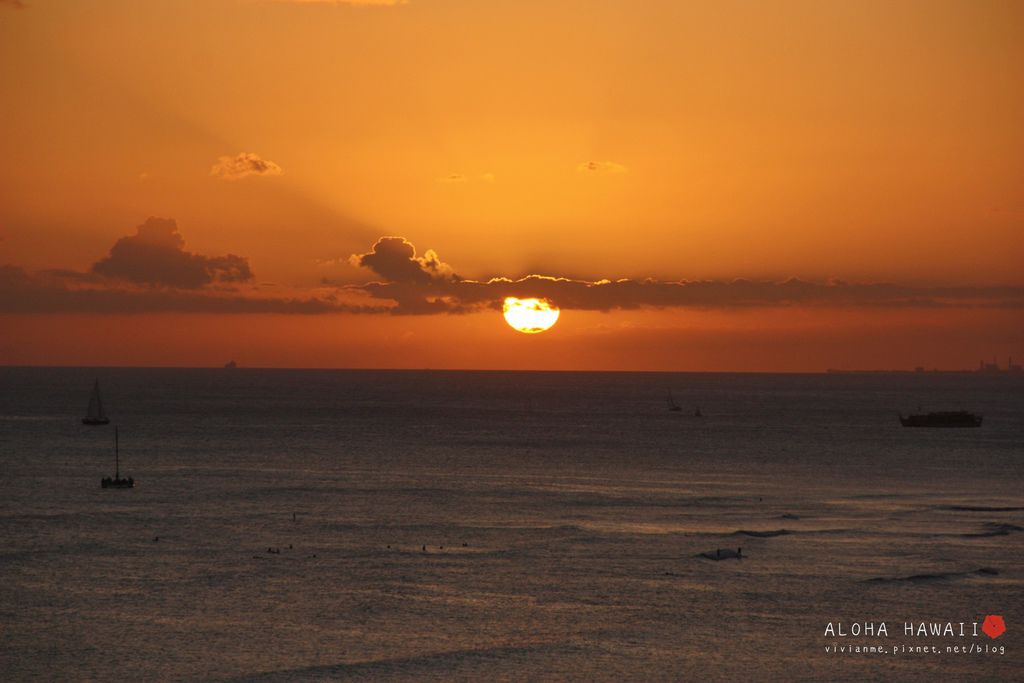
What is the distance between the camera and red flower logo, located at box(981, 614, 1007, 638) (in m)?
75.2

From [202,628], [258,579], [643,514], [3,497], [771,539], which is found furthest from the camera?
[3,497]

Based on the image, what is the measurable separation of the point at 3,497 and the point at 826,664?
4321 inches

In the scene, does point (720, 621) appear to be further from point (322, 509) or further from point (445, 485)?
point (445, 485)

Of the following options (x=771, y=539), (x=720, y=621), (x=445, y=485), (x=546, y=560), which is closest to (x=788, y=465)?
(x=445, y=485)

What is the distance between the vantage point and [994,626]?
251ft

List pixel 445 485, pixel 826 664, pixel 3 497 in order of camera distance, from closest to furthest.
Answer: pixel 826 664, pixel 3 497, pixel 445 485

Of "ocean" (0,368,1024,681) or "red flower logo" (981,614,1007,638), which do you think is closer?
"ocean" (0,368,1024,681)

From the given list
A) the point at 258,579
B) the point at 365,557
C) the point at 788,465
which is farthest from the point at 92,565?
the point at 788,465

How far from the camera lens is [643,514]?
416 feet

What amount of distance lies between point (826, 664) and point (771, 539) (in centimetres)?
3881

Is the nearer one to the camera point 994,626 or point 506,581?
point 994,626

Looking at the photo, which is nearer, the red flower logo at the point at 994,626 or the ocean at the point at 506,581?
the ocean at the point at 506,581

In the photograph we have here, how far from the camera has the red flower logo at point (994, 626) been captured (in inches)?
2963

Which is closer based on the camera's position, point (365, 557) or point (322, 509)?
point (365, 557)
